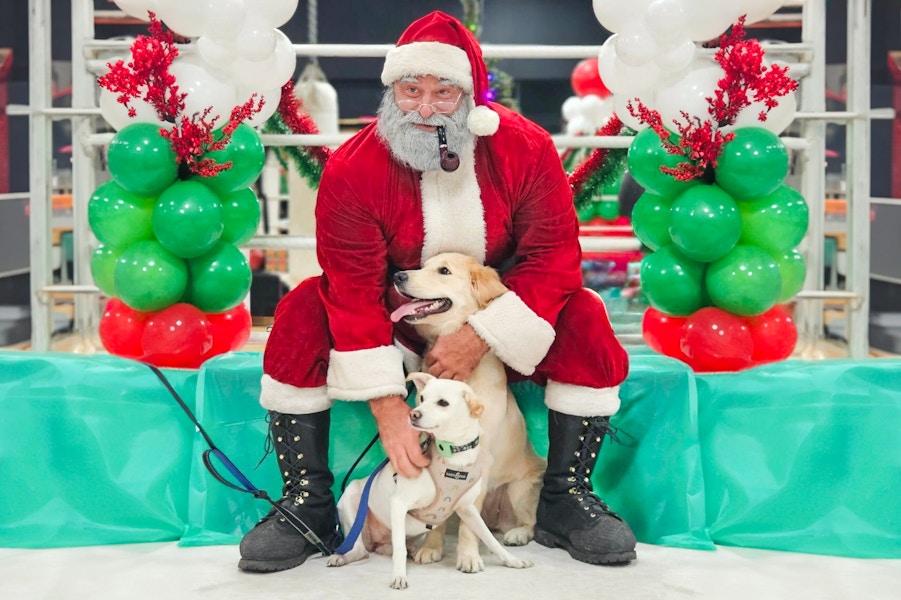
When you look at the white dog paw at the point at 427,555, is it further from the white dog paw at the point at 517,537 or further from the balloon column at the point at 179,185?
the balloon column at the point at 179,185

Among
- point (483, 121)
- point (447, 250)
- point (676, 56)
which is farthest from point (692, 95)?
point (447, 250)

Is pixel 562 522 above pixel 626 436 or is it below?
below

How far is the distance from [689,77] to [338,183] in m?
1.00

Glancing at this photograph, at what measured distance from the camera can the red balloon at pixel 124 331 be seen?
8.17ft

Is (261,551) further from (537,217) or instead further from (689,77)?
(689,77)

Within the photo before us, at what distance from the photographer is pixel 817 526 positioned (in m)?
2.06

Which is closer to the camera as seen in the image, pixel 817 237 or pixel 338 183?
pixel 338 183

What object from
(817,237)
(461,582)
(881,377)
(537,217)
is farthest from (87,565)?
(817,237)

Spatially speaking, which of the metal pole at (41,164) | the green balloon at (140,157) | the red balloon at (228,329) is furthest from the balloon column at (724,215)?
the metal pole at (41,164)

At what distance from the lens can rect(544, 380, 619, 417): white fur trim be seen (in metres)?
2.03

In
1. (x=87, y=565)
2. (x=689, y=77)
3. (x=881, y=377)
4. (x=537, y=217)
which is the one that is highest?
Answer: (x=689, y=77)

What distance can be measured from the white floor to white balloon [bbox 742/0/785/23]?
50.9 inches

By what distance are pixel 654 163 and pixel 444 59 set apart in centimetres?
76

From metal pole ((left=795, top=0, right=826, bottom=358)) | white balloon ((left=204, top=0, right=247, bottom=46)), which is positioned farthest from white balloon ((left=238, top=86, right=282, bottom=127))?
metal pole ((left=795, top=0, right=826, bottom=358))
